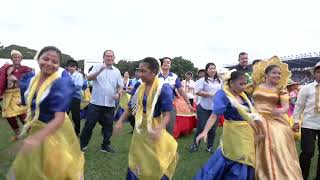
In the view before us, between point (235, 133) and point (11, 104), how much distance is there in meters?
5.21

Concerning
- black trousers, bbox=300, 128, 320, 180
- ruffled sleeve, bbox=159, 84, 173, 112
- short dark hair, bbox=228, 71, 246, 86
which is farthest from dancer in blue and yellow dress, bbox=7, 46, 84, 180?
black trousers, bbox=300, 128, 320, 180

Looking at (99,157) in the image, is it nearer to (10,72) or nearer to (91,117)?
(91,117)

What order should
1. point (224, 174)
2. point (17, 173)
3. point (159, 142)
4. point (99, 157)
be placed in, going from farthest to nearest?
point (99, 157)
point (224, 174)
point (159, 142)
point (17, 173)

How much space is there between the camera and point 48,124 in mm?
3949

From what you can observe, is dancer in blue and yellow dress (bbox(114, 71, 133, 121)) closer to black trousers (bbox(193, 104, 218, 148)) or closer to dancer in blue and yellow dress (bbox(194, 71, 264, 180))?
dancer in blue and yellow dress (bbox(194, 71, 264, 180))

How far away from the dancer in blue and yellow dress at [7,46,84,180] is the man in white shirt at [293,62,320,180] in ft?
11.1

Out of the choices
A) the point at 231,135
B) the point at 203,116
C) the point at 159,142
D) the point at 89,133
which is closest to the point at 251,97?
the point at 231,135

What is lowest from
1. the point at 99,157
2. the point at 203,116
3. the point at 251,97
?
the point at 99,157

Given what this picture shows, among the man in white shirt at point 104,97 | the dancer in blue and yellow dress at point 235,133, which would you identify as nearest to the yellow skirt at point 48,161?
the dancer in blue and yellow dress at point 235,133

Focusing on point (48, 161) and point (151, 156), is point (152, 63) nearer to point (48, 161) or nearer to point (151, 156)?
point (151, 156)

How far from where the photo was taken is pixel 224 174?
18.2 ft

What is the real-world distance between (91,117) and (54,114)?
13.2 feet

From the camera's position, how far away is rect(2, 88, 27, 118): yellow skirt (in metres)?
8.98

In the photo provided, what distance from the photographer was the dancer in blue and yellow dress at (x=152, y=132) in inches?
197
